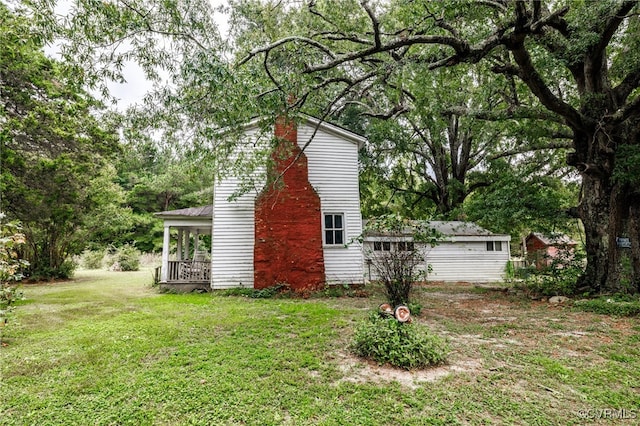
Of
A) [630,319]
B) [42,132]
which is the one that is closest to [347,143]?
[630,319]

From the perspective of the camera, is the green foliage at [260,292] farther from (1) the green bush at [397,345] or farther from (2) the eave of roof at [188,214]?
(1) the green bush at [397,345]

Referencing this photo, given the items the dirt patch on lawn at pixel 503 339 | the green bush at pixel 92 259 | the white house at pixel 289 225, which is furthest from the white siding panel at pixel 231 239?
the green bush at pixel 92 259

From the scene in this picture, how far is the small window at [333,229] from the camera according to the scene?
10.7 meters

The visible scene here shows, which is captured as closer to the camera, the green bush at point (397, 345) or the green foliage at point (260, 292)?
the green bush at point (397, 345)

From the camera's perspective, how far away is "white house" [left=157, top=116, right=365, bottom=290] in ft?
32.6

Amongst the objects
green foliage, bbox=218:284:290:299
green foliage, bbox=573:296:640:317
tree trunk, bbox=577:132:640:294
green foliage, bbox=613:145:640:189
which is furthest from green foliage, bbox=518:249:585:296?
green foliage, bbox=218:284:290:299

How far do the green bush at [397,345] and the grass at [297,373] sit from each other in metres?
0.17

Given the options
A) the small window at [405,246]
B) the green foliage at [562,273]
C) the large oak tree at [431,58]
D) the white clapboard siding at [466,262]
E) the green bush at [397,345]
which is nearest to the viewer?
the green bush at [397,345]

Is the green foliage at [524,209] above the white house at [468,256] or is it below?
above

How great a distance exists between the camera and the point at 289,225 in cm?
1002

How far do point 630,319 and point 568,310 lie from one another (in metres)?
1.09

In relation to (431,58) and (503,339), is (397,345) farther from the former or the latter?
(431,58)

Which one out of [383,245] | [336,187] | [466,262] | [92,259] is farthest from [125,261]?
[466,262]

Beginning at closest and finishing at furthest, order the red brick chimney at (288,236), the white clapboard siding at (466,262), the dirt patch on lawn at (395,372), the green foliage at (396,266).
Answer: the dirt patch on lawn at (395,372) < the green foliage at (396,266) < the red brick chimney at (288,236) < the white clapboard siding at (466,262)
